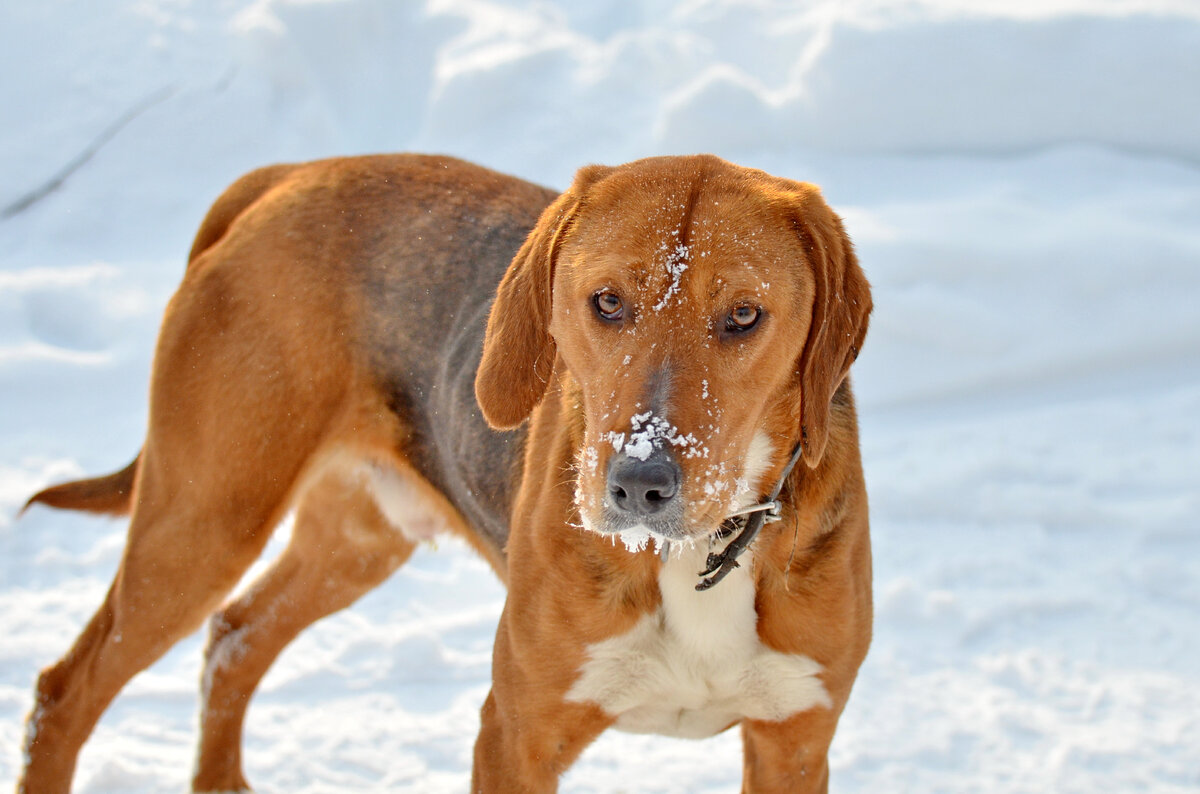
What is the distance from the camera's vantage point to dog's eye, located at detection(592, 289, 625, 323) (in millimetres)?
2557

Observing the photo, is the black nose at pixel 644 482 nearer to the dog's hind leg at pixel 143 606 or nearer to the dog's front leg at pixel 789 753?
the dog's front leg at pixel 789 753

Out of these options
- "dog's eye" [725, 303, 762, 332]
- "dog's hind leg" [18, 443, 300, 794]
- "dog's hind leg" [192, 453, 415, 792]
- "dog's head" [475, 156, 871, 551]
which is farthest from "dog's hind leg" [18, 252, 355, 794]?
"dog's eye" [725, 303, 762, 332]

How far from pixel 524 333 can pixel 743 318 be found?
23.4 inches

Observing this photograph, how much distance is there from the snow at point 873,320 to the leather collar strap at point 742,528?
4.67 feet

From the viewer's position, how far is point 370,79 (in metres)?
8.43

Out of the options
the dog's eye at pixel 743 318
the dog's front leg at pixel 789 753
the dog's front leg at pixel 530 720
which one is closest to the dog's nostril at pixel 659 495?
the dog's eye at pixel 743 318

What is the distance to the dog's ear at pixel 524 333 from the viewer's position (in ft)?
9.32

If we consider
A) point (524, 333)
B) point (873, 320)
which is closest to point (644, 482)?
point (524, 333)

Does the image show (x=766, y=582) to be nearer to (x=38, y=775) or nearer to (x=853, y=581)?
(x=853, y=581)

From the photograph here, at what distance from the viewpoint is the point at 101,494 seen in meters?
3.91

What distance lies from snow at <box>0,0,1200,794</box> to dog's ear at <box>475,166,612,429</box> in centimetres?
123

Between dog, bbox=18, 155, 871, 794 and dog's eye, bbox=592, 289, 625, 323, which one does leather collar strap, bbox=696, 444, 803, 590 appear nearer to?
dog, bbox=18, 155, 871, 794

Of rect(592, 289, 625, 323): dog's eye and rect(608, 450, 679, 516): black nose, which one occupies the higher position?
rect(592, 289, 625, 323): dog's eye

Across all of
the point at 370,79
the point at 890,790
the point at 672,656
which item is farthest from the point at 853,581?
the point at 370,79
